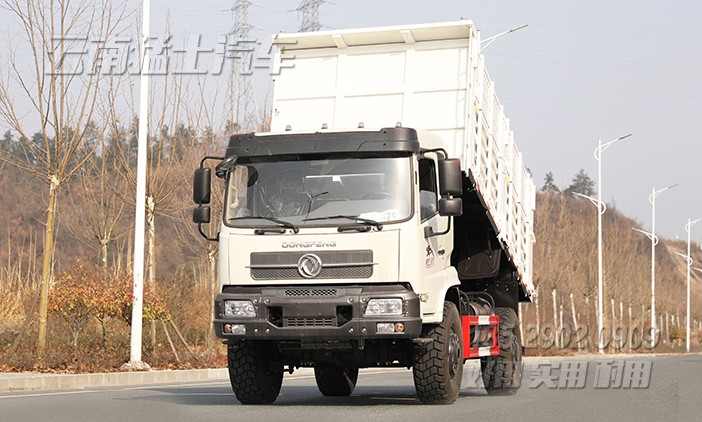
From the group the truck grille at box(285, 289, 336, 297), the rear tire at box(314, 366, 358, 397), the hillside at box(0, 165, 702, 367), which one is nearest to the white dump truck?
the truck grille at box(285, 289, 336, 297)

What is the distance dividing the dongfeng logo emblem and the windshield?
0.33 m

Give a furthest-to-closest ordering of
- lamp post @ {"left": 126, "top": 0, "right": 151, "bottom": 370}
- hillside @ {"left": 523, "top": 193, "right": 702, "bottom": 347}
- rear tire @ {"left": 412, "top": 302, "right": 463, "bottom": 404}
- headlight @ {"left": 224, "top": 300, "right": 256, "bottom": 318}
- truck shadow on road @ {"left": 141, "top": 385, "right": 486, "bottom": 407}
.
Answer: hillside @ {"left": 523, "top": 193, "right": 702, "bottom": 347}
lamp post @ {"left": 126, "top": 0, "right": 151, "bottom": 370}
truck shadow on road @ {"left": 141, "top": 385, "right": 486, "bottom": 407}
rear tire @ {"left": 412, "top": 302, "right": 463, "bottom": 404}
headlight @ {"left": 224, "top": 300, "right": 256, "bottom": 318}

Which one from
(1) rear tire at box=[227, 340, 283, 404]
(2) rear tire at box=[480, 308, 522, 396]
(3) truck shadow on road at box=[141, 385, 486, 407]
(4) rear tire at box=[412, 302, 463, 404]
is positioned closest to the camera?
(4) rear tire at box=[412, 302, 463, 404]

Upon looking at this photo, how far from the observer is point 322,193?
10.6 meters

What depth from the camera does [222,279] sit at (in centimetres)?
1057

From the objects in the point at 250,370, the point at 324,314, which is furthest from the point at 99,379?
the point at 324,314

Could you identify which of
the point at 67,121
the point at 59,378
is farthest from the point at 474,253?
the point at 67,121

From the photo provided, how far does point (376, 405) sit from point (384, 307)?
184 cm

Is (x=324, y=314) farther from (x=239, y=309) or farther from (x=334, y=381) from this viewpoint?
(x=334, y=381)

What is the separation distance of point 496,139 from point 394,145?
3.69 m

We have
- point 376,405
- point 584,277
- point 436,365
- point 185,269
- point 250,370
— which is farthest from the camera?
point 584,277

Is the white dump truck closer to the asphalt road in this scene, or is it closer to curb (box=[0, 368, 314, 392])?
the asphalt road

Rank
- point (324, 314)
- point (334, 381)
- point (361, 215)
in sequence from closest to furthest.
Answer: point (324, 314) < point (361, 215) < point (334, 381)

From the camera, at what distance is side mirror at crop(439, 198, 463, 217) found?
10.5m
